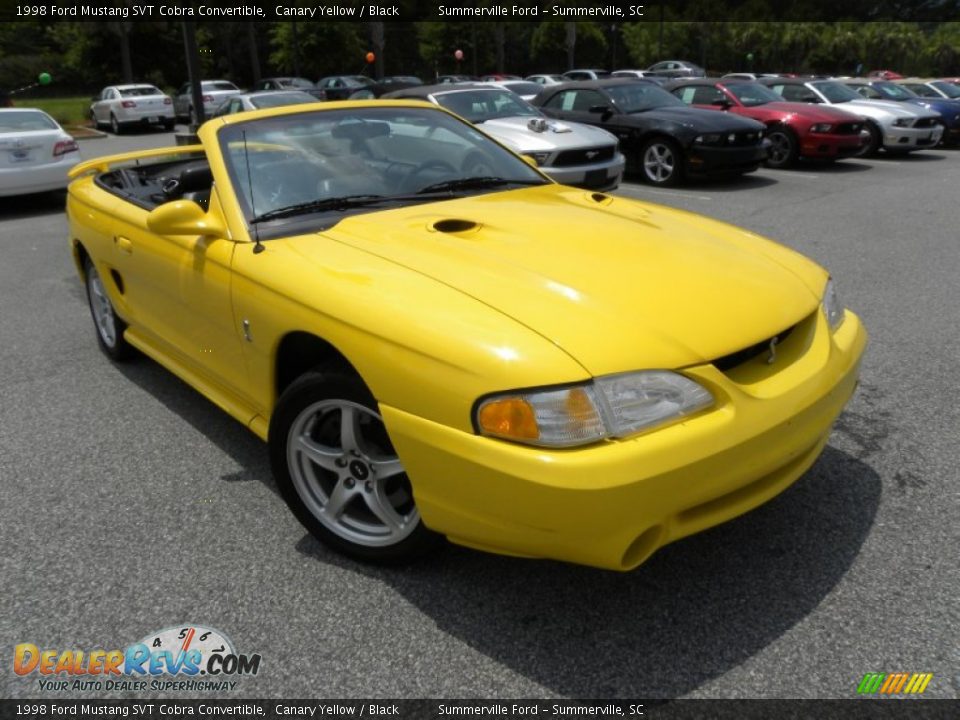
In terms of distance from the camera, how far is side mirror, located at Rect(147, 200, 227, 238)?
9.73ft

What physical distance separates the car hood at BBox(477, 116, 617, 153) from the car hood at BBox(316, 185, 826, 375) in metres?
6.32

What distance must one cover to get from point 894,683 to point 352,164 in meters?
2.68

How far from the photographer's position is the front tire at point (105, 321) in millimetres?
4449

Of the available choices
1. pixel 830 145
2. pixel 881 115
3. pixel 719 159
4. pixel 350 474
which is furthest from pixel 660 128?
pixel 350 474

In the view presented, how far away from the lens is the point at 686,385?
7.02ft

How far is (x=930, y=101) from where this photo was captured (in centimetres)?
1642

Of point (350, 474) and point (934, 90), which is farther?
point (934, 90)

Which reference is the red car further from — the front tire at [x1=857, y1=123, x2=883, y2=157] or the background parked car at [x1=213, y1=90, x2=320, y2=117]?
the background parked car at [x1=213, y1=90, x2=320, y2=117]

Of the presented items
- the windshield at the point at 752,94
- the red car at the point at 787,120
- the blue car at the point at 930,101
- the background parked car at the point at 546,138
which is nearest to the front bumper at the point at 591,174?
the background parked car at the point at 546,138

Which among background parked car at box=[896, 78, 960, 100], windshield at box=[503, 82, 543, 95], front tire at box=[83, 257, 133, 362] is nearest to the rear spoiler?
front tire at box=[83, 257, 133, 362]

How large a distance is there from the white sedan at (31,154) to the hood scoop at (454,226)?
9550 mm

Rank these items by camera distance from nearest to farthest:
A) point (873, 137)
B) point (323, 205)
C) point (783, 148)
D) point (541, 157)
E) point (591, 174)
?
point (323, 205) → point (541, 157) → point (591, 174) → point (783, 148) → point (873, 137)

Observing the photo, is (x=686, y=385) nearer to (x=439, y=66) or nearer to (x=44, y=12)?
(x=44, y=12)

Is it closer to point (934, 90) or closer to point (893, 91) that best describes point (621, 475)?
point (893, 91)
